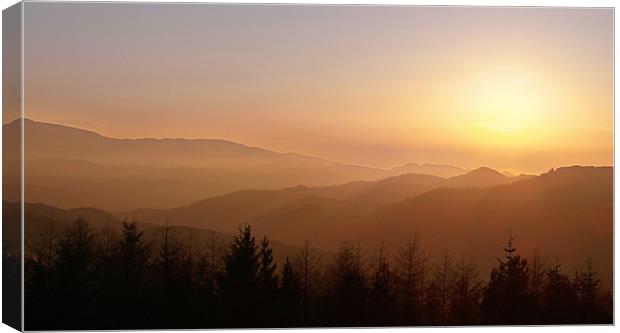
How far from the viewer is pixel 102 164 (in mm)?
12289

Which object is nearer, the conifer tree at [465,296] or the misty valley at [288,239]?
the misty valley at [288,239]

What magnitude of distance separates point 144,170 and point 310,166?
4.72 ft

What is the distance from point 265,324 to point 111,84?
8.06ft

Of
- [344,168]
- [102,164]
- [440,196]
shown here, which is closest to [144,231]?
[102,164]

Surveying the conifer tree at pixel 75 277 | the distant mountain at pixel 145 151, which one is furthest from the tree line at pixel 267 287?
the distant mountain at pixel 145 151

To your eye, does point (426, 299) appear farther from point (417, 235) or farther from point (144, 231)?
point (144, 231)

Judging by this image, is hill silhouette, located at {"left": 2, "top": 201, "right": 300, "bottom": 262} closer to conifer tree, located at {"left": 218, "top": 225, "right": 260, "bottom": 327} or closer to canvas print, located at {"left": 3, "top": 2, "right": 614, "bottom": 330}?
canvas print, located at {"left": 3, "top": 2, "right": 614, "bottom": 330}

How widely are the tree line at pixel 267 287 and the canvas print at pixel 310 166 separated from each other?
18 mm

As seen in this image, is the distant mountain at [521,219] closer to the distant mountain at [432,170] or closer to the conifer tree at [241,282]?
the distant mountain at [432,170]

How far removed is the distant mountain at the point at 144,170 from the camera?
1218cm

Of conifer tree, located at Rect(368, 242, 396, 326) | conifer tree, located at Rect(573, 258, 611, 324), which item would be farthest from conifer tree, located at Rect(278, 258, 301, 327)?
conifer tree, located at Rect(573, 258, 611, 324)

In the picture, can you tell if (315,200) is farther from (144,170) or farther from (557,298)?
(557,298)

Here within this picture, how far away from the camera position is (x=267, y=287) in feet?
41.5

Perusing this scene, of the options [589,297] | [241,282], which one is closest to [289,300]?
[241,282]
